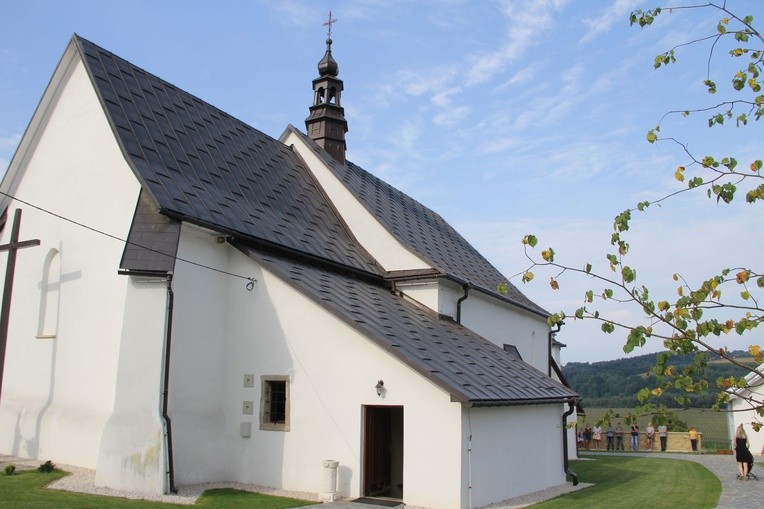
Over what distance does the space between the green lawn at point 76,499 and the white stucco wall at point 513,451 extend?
3197mm

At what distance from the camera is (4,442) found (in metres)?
14.6

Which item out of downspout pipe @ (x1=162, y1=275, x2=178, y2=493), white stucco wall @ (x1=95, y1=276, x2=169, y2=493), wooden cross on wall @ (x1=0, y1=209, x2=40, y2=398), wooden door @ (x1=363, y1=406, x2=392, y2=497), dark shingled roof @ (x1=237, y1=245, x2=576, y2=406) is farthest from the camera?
wooden cross on wall @ (x1=0, y1=209, x2=40, y2=398)

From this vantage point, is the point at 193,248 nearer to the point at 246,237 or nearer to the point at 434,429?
the point at 246,237

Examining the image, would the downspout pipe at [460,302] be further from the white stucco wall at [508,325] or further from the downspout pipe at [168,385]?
the downspout pipe at [168,385]

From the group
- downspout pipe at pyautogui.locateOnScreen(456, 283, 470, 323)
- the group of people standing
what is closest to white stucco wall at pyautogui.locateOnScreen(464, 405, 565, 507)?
downspout pipe at pyautogui.locateOnScreen(456, 283, 470, 323)

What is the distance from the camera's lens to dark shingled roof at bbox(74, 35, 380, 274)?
1402 cm

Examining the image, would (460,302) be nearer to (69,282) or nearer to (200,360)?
(200,360)

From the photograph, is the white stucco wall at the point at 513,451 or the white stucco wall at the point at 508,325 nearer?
the white stucco wall at the point at 513,451

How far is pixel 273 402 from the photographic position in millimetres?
13617

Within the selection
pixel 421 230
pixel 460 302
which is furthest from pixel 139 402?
pixel 421 230

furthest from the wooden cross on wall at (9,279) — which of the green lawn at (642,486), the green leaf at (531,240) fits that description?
the green leaf at (531,240)

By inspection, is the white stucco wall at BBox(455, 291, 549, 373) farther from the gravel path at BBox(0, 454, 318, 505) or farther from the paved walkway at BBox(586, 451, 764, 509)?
the gravel path at BBox(0, 454, 318, 505)

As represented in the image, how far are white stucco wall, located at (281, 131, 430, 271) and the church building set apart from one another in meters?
1.09

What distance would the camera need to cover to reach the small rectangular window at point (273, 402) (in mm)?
13356
